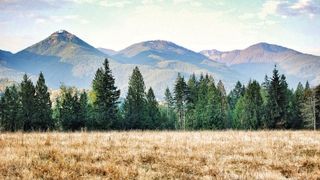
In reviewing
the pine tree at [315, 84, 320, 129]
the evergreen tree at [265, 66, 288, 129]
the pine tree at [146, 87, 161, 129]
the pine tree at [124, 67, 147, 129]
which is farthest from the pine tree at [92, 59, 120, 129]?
the pine tree at [315, 84, 320, 129]

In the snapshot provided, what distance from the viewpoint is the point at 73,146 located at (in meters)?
15.8

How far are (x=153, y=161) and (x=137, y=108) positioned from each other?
7520 cm

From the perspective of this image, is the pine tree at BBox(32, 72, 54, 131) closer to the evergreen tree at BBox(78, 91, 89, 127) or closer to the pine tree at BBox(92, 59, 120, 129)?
the evergreen tree at BBox(78, 91, 89, 127)

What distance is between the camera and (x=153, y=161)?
13.5 m

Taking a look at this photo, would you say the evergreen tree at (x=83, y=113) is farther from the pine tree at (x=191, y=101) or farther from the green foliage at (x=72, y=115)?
the pine tree at (x=191, y=101)

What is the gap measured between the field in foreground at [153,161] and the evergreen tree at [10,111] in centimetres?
7507

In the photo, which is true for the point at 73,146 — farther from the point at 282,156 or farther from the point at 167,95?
the point at 167,95

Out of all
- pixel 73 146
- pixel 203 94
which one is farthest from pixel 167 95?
pixel 73 146

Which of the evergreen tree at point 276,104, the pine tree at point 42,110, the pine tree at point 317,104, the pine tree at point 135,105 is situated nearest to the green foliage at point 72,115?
the pine tree at point 42,110

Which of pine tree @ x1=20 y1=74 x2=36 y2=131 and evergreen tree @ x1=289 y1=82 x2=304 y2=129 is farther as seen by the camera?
evergreen tree @ x1=289 y1=82 x2=304 y2=129

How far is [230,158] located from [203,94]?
81.3m

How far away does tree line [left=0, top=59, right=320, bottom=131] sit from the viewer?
7650 cm

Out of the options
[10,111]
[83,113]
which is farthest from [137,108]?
[10,111]

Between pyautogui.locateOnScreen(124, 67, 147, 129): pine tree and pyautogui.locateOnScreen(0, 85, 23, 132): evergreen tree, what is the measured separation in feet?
75.6
